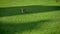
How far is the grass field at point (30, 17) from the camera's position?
1.22 meters

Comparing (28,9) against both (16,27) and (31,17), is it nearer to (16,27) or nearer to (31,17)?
(31,17)

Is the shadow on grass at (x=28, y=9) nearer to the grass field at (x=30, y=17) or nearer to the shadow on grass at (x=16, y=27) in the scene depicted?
the grass field at (x=30, y=17)

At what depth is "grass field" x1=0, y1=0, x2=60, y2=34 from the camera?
1225mm

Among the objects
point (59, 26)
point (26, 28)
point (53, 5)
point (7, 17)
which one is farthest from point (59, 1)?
point (7, 17)

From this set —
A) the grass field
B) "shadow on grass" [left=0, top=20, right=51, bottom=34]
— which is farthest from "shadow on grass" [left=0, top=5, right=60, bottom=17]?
"shadow on grass" [left=0, top=20, right=51, bottom=34]

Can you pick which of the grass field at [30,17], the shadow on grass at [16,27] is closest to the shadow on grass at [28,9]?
the grass field at [30,17]

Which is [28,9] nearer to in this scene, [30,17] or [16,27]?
[30,17]

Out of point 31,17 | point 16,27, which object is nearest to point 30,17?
point 31,17

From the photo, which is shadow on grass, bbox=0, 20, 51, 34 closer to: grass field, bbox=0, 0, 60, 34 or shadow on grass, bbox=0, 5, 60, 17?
grass field, bbox=0, 0, 60, 34

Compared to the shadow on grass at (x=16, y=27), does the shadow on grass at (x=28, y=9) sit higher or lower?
higher

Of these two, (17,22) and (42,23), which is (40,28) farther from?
(17,22)

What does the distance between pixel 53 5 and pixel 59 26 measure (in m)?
0.24

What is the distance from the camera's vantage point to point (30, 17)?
49.5 inches

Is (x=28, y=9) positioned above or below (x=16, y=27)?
above
